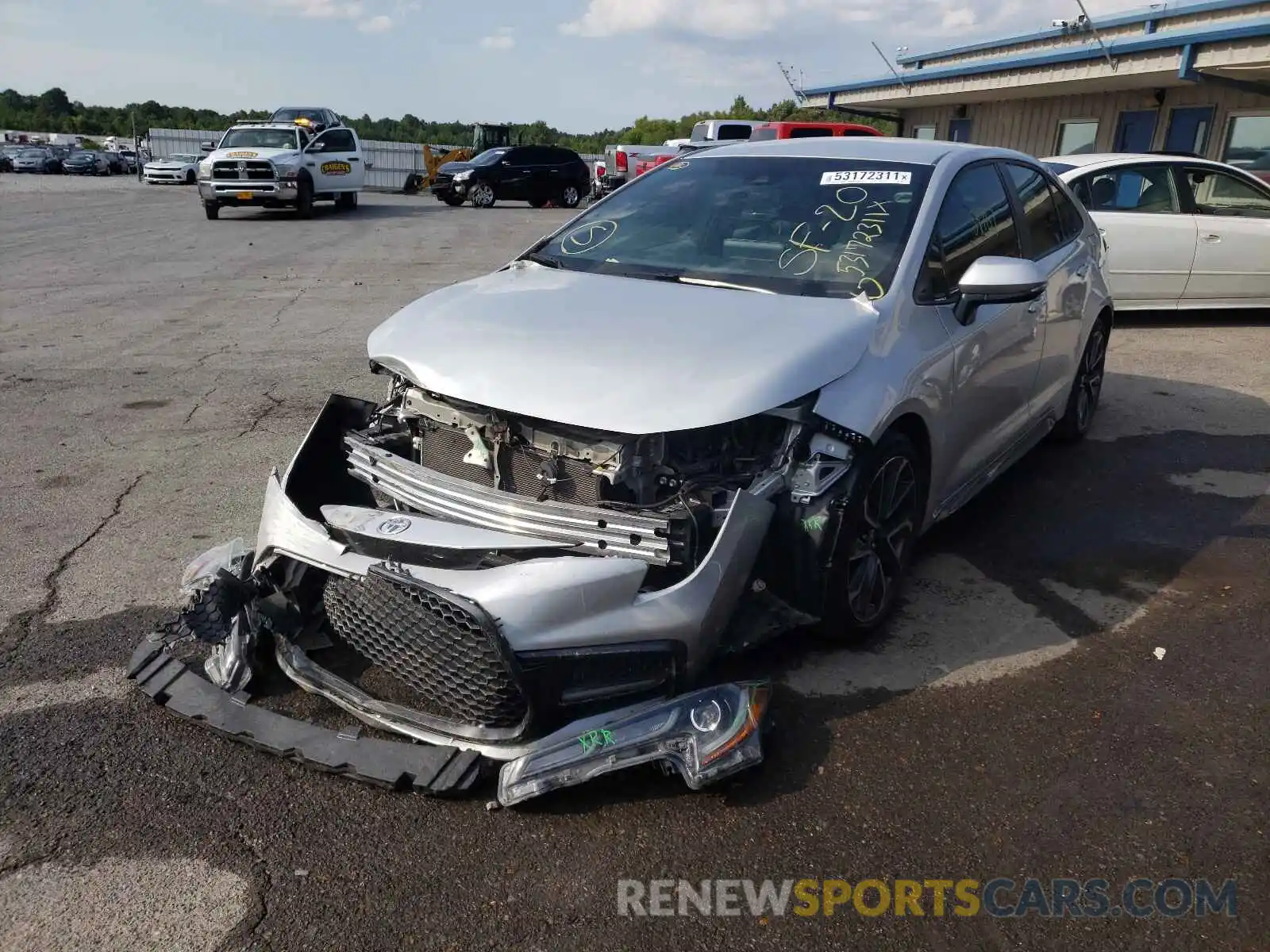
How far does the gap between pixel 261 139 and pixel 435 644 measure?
868 inches

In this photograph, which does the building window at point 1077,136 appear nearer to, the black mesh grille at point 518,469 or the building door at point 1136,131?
the building door at point 1136,131

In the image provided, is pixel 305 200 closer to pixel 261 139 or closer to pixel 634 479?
pixel 261 139

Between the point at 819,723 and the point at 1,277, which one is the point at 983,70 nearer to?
the point at 1,277

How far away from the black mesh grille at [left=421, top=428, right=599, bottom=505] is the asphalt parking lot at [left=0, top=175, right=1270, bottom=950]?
0.89 metres

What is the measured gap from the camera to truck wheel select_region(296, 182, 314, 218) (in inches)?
856

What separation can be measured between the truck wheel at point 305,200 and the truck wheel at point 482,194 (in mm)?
6595

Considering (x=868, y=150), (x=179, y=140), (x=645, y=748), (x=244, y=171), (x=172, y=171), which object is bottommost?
(x=645, y=748)

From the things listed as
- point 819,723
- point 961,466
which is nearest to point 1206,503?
point 961,466

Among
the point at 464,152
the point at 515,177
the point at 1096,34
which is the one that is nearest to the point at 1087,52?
the point at 1096,34

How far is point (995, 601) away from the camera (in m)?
4.21

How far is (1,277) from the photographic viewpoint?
12.5m

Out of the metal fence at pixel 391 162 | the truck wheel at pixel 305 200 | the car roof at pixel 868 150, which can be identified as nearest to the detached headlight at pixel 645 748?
the car roof at pixel 868 150

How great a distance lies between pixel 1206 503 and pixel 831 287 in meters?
2.91

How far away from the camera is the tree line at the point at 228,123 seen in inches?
2391
